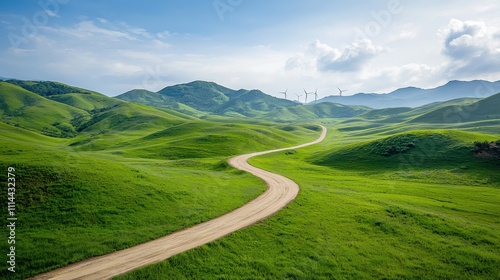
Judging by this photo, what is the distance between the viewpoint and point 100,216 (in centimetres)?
3086

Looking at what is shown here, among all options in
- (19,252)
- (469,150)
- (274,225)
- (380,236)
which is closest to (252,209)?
(274,225)

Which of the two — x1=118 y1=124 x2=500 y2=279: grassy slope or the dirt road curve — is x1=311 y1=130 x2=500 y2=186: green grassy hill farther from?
the dirt road curve

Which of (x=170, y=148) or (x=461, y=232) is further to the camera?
(x=170, y=148)

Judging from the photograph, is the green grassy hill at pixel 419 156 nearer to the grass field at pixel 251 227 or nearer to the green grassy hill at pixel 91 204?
the grass field at pixel 251 227

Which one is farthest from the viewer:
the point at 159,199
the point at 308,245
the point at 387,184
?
the point at 387,184

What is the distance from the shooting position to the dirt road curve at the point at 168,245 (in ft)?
72.8

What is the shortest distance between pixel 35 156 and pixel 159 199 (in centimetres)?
1973

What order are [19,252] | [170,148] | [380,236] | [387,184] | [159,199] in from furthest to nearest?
[170,148] → [387,184] → [159,199] → [380,236] → [19,252]

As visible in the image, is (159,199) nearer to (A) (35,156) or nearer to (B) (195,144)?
(A) (35,156)

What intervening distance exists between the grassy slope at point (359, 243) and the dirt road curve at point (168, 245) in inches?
56.7

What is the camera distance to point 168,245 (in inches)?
1067

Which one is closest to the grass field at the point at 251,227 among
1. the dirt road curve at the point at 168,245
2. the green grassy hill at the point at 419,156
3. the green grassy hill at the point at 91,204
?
the green grassy hill at the point at 91,204

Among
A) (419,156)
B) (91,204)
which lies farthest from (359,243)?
(419,156)

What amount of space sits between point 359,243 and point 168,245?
2089 cm
